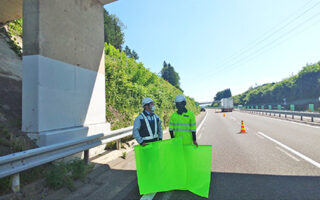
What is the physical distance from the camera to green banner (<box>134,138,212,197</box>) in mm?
3680

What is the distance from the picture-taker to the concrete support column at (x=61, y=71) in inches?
173

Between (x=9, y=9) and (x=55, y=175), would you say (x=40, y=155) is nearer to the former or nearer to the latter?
(x=55, y=175)

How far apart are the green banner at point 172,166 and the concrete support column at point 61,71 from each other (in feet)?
8.09

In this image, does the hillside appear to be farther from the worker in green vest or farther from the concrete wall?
the concrete wall

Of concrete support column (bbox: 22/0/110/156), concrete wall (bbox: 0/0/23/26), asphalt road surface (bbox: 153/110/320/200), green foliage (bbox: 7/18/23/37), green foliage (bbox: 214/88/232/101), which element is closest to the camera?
asphalt road surface (bbox: 153/110/320/200)

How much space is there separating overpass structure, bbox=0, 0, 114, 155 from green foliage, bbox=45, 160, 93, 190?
0.81m

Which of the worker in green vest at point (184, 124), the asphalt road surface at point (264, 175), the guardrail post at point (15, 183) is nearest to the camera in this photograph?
the guardrail post at point (15, 183)

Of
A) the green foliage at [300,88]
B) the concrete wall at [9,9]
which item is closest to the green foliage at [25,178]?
the concrete wall at [9,9]

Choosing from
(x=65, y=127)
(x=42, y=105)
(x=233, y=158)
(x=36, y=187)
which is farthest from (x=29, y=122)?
(x=233, y=158)

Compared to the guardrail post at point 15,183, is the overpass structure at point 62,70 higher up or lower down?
higher up

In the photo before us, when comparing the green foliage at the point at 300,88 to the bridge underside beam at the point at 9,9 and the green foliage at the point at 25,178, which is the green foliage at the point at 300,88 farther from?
the green foliage at the point at 25,178

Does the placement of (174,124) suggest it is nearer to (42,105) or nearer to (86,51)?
(42,105)

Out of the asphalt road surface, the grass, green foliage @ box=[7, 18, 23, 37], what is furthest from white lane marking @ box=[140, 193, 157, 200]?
green foliage @ box=[7, 18, 23, 37]

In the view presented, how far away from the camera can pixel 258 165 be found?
528 centimetres
